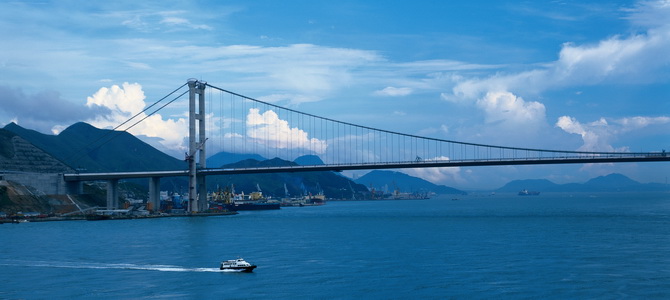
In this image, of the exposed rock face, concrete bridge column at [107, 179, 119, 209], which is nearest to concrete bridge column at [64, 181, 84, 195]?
concrete bridge column at [107, 179, 119, 209]

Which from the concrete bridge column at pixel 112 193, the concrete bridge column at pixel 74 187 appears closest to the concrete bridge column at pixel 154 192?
the concrete bridge column at pixel 112 193

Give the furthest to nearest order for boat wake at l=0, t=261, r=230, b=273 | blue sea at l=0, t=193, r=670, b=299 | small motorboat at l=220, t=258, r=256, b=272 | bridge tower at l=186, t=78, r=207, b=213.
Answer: bridge tower at l=186, t=78, r=207, b=213 < boat wake at l=0, t=261, r=230, b=273 < small motorboat at l=220, t=258, r=256, b=272 < blue sea at l=0, t=193, r=670, b=299

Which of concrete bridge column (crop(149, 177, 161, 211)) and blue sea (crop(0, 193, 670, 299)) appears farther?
concrete bridge column (crop(149, 177, 161, 211))

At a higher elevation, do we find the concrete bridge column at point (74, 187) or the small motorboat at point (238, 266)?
the concrete bridge column at point (74, 187)

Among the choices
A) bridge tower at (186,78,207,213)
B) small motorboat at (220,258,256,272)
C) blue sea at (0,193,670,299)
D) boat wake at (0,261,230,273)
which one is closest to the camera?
blue sea at (0,193,670,299)

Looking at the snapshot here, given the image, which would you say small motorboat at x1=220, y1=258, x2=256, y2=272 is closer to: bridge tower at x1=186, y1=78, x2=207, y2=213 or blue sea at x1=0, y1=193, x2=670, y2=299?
blue sea at x1=0, y1=193, x2=670, y2=299

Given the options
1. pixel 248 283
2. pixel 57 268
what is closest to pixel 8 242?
pixel 57 268

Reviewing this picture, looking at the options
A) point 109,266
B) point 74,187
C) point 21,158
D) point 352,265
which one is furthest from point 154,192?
point 352,265

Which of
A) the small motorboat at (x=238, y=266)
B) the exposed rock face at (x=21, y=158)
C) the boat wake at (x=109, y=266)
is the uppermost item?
the exposed rock face at (x=21, y=158)

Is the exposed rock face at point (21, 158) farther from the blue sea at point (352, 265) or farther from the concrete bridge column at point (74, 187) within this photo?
the blue sea at point (352, 265)

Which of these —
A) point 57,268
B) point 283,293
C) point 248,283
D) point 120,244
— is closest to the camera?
point 283,293

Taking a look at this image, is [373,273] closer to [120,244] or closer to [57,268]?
[57,268]
